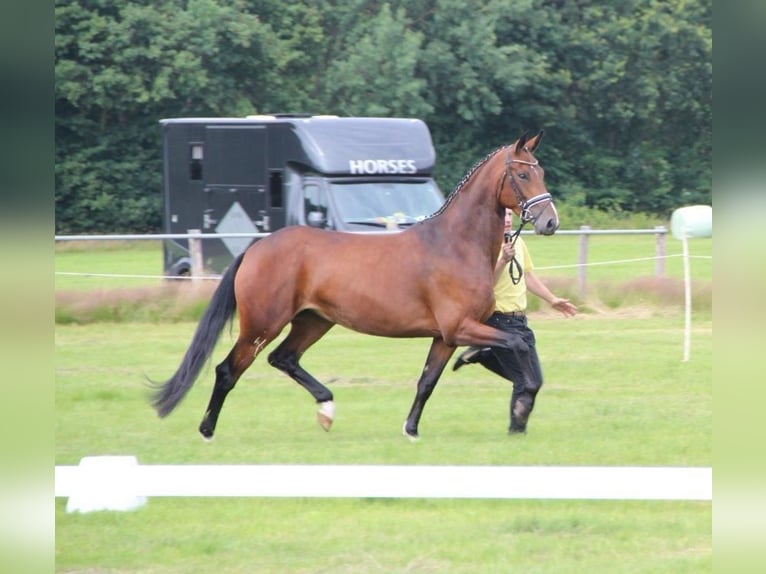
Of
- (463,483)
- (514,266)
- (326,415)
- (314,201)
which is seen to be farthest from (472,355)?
(314,201)

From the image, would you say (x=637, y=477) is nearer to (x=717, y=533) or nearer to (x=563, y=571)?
(x=563, y=571)

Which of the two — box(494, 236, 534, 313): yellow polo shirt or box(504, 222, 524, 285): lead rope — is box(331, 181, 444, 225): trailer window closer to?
box(494, 236, 534, 313): yellow polo shirt

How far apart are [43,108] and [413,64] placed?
3648 cm

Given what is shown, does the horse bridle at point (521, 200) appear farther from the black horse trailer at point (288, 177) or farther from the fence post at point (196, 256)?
the fence post at point (196, 256)

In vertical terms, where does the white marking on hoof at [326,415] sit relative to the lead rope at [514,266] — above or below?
below

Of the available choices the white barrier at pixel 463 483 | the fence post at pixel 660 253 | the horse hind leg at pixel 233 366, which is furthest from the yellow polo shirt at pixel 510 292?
the fence post at pixel 660 253

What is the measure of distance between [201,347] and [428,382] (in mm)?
1630

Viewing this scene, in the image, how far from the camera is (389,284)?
8531mm

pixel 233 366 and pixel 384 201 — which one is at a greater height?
pixel 384 201

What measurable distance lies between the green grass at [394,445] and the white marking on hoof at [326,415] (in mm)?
77

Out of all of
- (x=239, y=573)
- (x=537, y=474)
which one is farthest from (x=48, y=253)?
(x=239, y=573)

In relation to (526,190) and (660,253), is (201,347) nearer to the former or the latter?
(526,190)

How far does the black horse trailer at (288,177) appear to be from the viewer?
17.9 meters

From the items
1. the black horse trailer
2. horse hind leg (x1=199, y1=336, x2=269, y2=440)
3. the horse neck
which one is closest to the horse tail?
horse hind leg (x1=199, y1=336, x2=269, y2=440)
